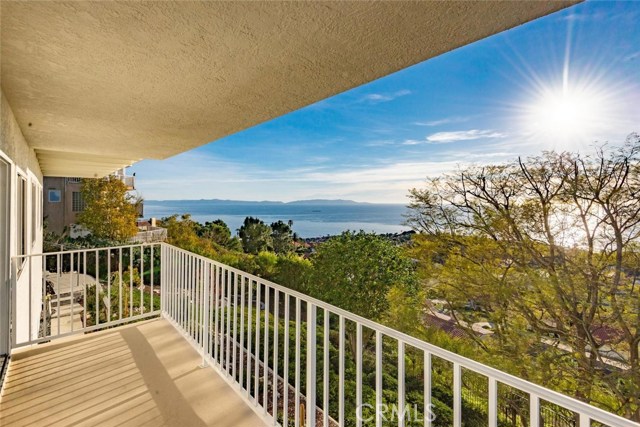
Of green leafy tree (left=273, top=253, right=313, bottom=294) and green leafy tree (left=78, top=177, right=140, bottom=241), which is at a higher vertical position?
green leafy tree (left=78, top=177, right=140, bottom=241)

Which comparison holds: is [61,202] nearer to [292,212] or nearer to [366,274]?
[292,212]

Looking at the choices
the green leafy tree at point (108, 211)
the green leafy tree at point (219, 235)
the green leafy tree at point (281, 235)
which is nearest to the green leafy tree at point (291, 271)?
the green leafy tree at point (108, 211)

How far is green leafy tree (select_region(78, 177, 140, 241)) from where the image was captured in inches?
687

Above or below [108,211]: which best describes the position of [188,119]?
above

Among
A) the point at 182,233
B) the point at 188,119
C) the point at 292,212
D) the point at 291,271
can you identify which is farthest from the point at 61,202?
the point at 188,119

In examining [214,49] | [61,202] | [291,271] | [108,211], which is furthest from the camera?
[61,202]

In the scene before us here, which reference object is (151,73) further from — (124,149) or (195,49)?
(124,149)

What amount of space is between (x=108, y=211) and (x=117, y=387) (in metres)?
17.9

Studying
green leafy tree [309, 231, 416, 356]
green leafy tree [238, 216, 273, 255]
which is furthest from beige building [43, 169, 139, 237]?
green leafy tree [309, 231, 416, 356]

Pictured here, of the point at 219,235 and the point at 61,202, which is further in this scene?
the point at 219,235

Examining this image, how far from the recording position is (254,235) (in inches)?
1020

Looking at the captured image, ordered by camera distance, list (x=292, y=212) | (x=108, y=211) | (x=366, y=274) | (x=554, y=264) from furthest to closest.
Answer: (x=292, y=212) → (x=108, y=211) → (x=366, y=274) → (x=554, y=264)

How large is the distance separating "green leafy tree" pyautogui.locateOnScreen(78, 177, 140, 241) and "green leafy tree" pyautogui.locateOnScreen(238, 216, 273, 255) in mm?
8983

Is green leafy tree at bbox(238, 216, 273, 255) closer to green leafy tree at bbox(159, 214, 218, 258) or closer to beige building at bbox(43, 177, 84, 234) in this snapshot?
green leafy tree at bbox(159, 214, 218, 258)
